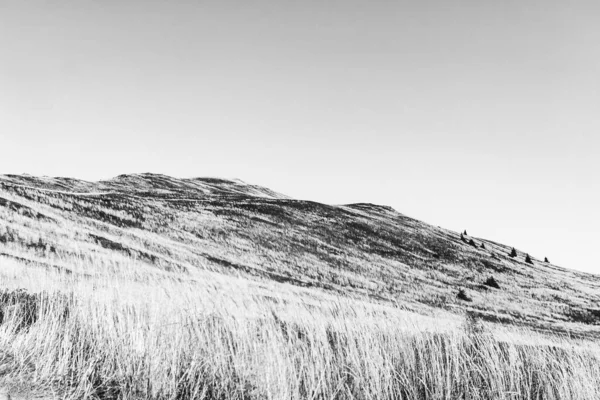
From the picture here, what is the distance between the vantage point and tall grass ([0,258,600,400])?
586cm

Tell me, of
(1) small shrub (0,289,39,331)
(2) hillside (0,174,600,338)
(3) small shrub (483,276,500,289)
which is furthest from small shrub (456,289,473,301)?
(1) small shrub (0,289,39,331)

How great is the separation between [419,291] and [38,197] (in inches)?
1838

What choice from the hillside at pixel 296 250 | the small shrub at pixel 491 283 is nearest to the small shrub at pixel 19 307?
the hillside at pixel 296 250

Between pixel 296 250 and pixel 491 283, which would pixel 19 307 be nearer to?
pixel 296 250

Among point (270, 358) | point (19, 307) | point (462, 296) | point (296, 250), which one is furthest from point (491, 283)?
point (19, 307)

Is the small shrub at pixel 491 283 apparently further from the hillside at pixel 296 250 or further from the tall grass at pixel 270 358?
the tall grass at pixel 270 358

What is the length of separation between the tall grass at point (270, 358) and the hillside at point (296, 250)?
56.7 ft

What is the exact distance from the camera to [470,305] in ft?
167

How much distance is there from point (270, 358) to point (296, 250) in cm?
5488

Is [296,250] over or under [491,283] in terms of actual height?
under

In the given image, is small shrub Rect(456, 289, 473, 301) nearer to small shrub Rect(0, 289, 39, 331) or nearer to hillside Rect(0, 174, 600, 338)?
hillside Rect(0, 174, 600, 338)

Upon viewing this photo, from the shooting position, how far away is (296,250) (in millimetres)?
60719

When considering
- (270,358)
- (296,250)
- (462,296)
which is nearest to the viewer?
(270,358)

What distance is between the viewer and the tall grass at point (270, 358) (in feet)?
19.2
